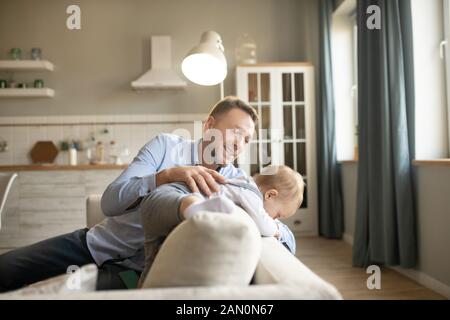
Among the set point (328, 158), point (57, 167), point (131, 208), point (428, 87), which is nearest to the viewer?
point (131, 208)

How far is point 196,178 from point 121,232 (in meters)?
0.47

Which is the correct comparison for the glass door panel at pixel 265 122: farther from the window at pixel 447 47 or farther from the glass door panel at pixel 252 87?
the window at pixel 447 47

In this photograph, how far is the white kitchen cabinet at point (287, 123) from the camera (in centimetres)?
469

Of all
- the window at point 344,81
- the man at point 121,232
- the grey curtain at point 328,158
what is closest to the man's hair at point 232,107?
the man at point 121,232

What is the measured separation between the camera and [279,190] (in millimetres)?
1595

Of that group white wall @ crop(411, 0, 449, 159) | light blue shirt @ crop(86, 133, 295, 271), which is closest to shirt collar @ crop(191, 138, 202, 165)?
light blue shirt @ crop(86, 133, 295, 271)


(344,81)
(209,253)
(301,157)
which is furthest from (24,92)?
(209,253)

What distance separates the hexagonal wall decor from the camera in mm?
5000

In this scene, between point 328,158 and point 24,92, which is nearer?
point 328,158

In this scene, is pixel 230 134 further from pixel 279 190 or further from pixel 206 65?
pixel 206 65

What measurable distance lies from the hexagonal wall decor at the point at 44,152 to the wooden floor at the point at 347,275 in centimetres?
300

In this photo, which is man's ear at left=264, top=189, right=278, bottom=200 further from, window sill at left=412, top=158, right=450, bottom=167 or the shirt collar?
window sill at left=412, top=158, right=450, bottom=167

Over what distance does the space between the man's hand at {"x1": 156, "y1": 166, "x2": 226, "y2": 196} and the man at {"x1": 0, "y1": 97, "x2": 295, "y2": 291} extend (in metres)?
0.11

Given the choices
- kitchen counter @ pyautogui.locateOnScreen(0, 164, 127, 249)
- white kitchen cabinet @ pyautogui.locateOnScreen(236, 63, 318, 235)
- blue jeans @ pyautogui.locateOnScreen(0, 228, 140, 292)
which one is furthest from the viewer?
white kitchen cabinet @ pyautogui.locateOnScreen(236, 63, 318, 235)
